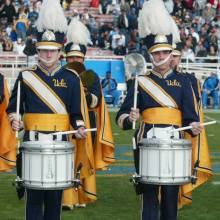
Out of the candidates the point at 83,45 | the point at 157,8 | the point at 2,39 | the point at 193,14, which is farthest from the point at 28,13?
the point at 157,8

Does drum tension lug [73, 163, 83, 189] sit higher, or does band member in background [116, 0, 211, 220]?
band member in background [116, 0, 211, 220]

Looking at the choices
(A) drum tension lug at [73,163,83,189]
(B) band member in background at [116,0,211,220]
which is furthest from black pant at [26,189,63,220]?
(B) band member in background at [116,0,211,220]

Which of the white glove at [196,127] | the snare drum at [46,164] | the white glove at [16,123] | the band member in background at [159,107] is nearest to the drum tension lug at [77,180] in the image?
the snare drum at [46,164]

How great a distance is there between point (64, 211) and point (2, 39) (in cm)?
1886

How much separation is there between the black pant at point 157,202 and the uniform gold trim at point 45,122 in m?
0.84

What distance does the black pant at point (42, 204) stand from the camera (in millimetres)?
6770

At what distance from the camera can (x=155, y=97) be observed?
23.5ft

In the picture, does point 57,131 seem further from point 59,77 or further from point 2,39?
point 2,39

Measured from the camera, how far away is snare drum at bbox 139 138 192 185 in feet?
21.7

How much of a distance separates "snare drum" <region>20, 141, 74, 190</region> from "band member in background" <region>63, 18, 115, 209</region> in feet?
7.94

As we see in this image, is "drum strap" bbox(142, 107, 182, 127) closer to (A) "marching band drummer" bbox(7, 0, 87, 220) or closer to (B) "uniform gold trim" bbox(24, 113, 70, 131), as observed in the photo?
(A) "marching band drummer" bbox(7, 0, 87, 220)

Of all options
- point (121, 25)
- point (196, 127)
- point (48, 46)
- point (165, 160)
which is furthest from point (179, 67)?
point (121, 25)

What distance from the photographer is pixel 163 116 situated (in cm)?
711

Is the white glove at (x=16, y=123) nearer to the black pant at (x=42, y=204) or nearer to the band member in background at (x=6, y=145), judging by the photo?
the black pant at (x=42, y=204)
